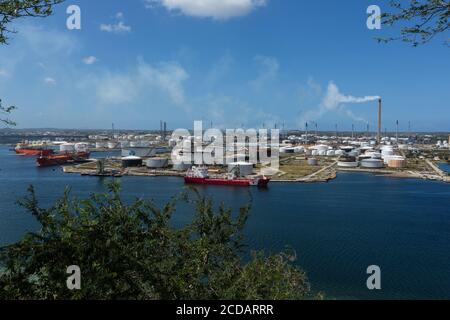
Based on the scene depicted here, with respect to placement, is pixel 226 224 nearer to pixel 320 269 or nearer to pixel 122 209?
pixel 122 209

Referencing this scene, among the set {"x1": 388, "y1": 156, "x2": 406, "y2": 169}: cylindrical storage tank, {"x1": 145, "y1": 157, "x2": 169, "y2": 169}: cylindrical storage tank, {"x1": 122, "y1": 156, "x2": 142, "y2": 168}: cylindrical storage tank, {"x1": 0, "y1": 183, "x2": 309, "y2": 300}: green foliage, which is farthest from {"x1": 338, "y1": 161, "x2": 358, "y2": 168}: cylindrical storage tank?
{"x1": 0, "y1": 183, "x2": 309, "y2": 300}: green foliage

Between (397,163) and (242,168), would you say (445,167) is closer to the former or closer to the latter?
(397,163)

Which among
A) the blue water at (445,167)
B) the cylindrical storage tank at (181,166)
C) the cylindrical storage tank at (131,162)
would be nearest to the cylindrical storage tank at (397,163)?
the blue water at (445,167)

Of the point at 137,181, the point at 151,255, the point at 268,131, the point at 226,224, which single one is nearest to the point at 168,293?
the point at 151,255

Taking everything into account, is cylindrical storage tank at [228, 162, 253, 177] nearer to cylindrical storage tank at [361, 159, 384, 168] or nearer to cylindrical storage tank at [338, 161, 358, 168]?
cylindrical storage tank at [338, 161, 358, 168]

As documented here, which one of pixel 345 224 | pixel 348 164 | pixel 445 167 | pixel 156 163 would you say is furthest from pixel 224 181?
pixel 445 167

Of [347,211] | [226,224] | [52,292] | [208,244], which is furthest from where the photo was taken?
[347,211]
